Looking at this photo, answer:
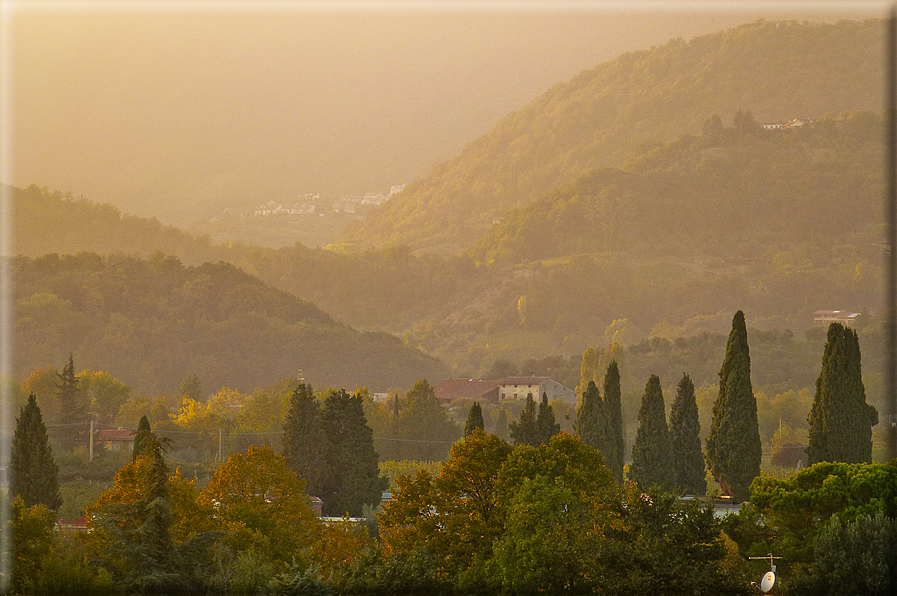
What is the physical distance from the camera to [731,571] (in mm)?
14086

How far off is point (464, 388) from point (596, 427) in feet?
138

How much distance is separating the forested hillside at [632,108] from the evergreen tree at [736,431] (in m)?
137

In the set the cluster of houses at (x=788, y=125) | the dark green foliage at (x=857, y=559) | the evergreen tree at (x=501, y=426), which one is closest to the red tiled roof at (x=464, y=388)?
the evergreen tree at (x=501, y=426)

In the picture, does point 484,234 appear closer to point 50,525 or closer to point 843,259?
point 843,259

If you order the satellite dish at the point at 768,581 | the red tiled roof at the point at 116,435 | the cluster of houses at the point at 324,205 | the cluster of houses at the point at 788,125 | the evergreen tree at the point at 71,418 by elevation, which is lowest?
the satellite dish at the point at 768,581

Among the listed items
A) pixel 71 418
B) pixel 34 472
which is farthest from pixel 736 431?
pixel 71 418

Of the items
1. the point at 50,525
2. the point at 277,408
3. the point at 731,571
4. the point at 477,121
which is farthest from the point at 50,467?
the point at 477,121

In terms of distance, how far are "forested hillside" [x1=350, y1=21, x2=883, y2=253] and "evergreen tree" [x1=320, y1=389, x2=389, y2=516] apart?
13376 centimetres

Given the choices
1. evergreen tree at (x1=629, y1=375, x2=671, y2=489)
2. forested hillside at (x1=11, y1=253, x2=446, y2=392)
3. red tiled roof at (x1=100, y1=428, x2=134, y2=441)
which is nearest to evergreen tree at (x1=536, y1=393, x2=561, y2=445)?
evergreen tree at (x1=629, y1=375, x2=671, y2=489)

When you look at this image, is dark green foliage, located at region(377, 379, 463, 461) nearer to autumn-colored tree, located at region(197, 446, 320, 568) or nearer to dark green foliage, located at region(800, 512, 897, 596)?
autumn-colored tree, located at region(197, 446, 320, 568)

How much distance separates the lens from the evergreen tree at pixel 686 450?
87.1 feet

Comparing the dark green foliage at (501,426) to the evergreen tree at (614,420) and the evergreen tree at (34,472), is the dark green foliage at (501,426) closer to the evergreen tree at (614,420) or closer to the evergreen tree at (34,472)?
the evergreen tree at (614,420)

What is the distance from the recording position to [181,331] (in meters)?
101

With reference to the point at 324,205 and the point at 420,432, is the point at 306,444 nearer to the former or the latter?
the point at 420,432
